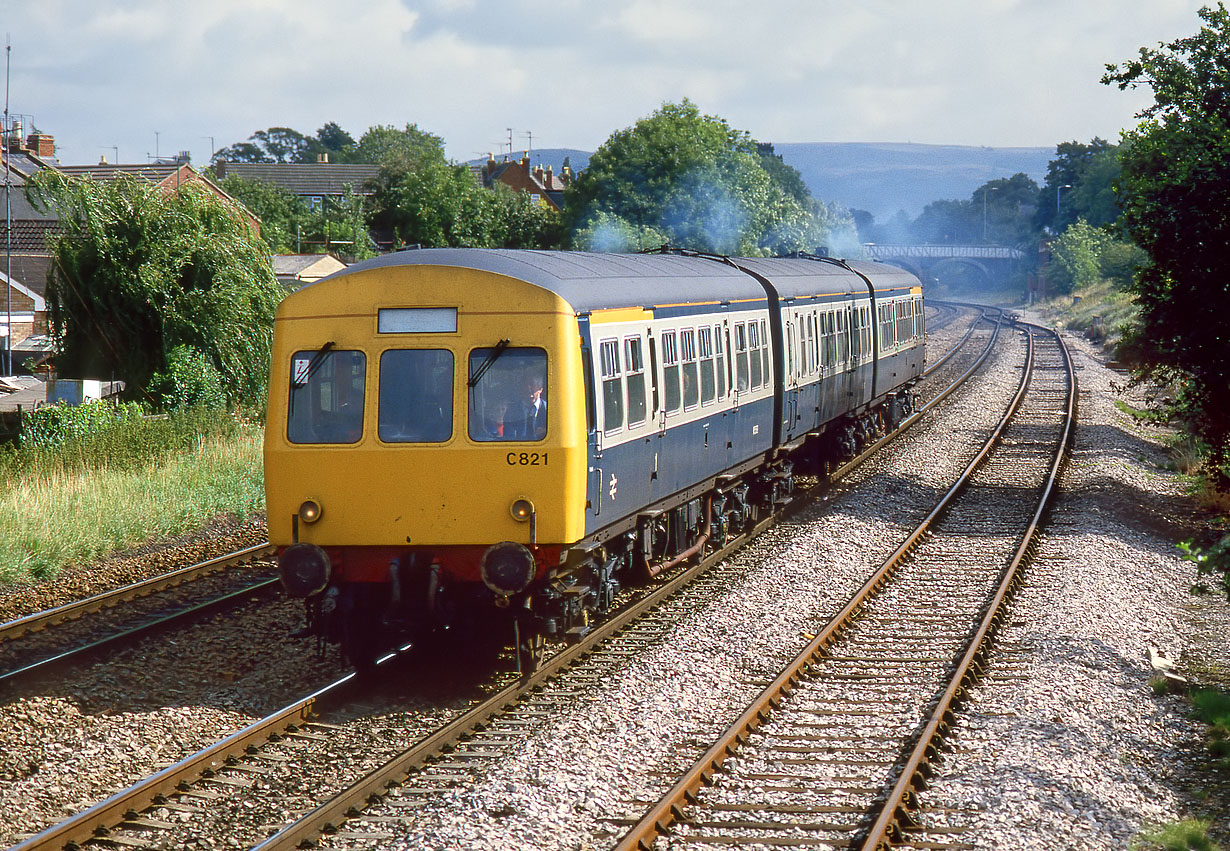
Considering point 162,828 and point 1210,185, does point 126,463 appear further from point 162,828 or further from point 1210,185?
point 1210,185

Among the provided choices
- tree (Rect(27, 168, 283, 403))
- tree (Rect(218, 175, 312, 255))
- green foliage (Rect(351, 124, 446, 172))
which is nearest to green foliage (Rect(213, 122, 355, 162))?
green foliage (Rect(351, 124, 446, 172))

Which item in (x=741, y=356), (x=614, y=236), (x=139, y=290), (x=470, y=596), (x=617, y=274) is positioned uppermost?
(x=614, y=236)

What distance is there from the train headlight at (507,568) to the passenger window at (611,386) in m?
1.35

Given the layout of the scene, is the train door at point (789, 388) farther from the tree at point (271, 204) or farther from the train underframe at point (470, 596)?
the tree at point (271, 204)

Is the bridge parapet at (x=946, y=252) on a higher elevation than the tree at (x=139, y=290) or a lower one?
higher

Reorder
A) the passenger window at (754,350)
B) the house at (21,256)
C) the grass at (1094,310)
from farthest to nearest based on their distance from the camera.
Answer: the grass at (1094,310), the house at (21,256), the passenger window at (754,350)

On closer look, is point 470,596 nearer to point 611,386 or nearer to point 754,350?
point 611,386

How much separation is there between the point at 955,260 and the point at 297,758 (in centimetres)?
12684

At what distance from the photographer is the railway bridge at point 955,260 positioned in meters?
Result: 126

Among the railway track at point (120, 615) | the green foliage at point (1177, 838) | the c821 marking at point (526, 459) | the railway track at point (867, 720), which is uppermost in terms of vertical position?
the c821 marking at point (526, 459)

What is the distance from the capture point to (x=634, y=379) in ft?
35.8

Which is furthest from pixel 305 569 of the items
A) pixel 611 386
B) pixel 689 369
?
pixel 689 369

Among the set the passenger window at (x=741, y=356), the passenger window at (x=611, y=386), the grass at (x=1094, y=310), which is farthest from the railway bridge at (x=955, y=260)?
the passenger window at (x=611, y=386)

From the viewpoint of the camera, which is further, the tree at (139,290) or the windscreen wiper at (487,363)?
the tree at (139,290)
